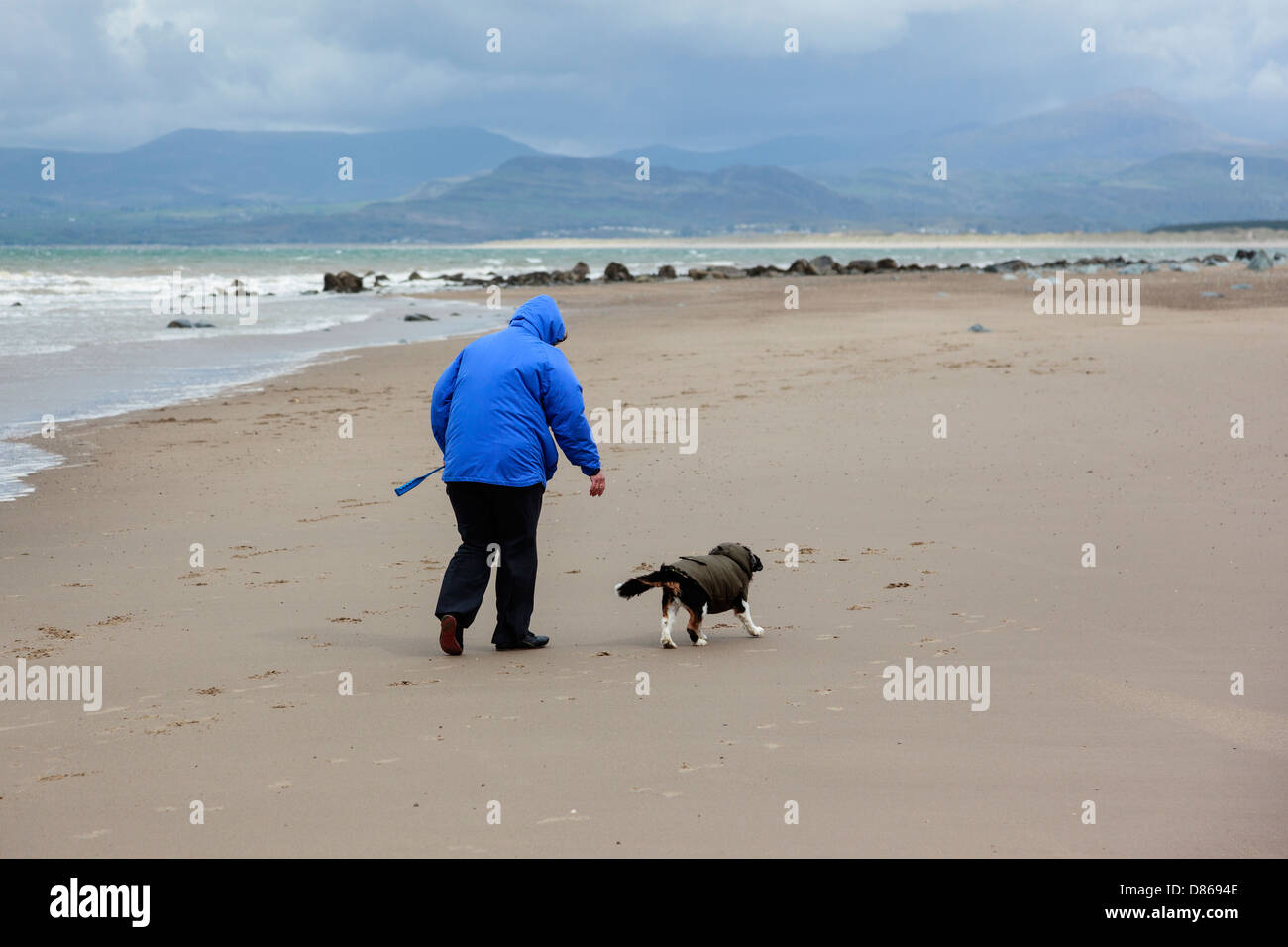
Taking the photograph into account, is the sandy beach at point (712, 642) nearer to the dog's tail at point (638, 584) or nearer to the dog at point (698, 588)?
the dog at point (698, 588)

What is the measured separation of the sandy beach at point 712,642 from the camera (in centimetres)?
402

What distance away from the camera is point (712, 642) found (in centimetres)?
642

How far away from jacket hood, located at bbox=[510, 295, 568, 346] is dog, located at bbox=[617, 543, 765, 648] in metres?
1.37

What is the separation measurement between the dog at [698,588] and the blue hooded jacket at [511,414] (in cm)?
63

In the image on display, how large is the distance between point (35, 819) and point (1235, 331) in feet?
56.2

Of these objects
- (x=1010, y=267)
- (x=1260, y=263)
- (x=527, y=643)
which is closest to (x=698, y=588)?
(x=527, y=643)

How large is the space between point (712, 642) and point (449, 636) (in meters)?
1.34

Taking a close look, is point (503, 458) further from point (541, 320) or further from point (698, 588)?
point (698, 588)

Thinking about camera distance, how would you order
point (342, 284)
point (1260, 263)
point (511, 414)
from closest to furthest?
point (511, 414), point (1260, 263), point (342, 284)

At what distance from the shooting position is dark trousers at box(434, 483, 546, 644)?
20.5 feet

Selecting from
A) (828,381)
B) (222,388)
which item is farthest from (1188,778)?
(222,388)

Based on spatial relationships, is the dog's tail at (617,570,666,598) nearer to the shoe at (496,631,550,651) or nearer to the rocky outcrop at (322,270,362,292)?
the shoe at (496,631,550,651)

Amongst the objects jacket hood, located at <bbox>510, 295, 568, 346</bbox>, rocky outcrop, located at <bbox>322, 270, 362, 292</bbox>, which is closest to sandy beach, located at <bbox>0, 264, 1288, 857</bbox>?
jacket hood, located at <bbox>510, 295, 568, 346</bbox>
